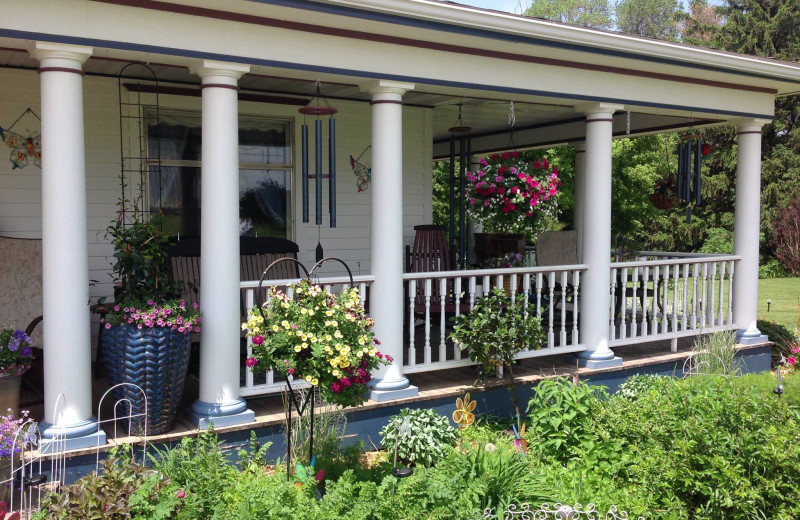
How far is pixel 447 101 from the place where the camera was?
27.2ft

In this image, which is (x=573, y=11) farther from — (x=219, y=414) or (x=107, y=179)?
(x=219, y=414)

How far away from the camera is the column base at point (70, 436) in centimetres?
443

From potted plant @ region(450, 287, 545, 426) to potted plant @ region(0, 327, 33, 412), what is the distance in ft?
10.5

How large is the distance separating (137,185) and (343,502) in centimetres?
430

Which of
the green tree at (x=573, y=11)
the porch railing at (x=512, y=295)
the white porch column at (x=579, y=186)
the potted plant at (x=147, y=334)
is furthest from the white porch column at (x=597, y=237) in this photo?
the green tree at (x=573, y=11)

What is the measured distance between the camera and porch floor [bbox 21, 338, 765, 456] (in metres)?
5.05

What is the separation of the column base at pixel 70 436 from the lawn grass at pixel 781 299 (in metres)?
10.5

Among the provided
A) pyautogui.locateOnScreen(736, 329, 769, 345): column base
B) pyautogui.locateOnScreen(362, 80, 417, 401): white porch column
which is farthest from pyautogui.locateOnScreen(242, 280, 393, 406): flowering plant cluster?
pyautogui.locateOnScreen(736, 329, 769, 345): column base

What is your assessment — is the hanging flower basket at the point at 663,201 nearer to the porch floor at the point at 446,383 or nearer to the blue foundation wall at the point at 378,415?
the porch floor at the point at 446,383

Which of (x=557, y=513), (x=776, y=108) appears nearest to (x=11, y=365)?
(x=557, y=513)

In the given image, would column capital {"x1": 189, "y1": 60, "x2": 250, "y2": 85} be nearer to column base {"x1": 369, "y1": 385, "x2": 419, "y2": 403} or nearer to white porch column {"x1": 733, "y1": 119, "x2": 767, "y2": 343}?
column base {"x1": 369, "y1": 385, "x2": 419, "y2": 403}

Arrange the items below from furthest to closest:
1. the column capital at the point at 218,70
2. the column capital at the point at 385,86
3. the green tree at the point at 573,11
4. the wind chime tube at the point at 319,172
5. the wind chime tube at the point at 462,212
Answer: the green tree at the point at 573,11
the wind chime tube at the point at 462,212
the column capital at the point at 385,86
the wind chime tube at the point at 319,172
the column capital at the point at 218,70

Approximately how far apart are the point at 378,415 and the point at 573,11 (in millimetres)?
40059

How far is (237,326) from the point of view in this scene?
17.0ft
